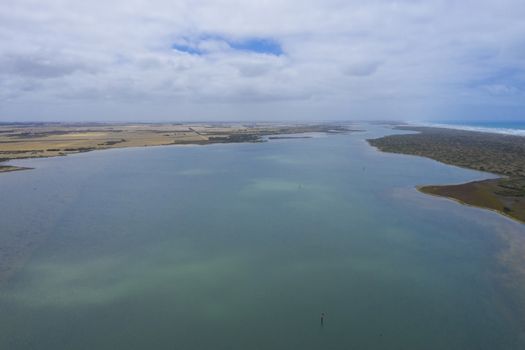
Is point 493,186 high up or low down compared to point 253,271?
up

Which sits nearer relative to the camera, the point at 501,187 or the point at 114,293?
the point at 114,293

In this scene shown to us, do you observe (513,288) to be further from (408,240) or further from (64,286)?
(64,286)

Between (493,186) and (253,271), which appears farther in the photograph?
(493,186)

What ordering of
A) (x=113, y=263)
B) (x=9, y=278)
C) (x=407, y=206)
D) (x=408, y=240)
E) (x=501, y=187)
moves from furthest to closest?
(x=501, y=187) < (x=407, y=206) < (x=408, y=240) < (x=113, y=263) < (x=9, y=278)

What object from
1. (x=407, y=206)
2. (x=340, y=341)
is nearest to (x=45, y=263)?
(x=340, y=341)

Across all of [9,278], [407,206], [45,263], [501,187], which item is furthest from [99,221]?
[501,187]

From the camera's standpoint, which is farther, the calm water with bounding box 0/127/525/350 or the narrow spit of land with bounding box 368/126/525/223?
the narrow spit of land with bounding box 368/126/525/223

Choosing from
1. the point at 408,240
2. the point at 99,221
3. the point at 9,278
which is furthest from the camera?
the point at 99,221
